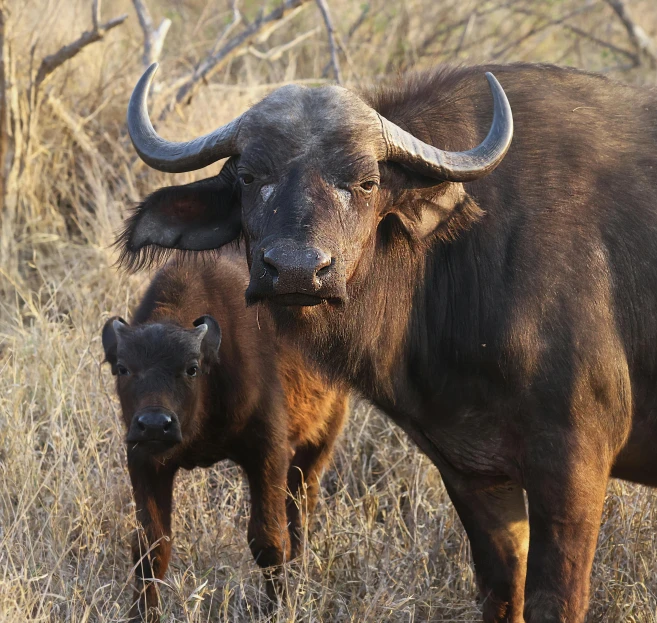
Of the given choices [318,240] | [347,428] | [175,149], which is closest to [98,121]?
[347,428]

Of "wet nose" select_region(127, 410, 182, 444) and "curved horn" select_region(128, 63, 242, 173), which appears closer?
"curved horn" select_region(128, 63, 242, 173)

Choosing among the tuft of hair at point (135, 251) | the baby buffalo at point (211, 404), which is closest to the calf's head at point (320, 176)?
the tuft of hair at point (135, 251)

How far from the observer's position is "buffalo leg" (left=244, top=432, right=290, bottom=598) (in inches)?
198

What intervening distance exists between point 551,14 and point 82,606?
31.6ft

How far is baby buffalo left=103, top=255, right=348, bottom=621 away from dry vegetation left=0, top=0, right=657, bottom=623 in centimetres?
18

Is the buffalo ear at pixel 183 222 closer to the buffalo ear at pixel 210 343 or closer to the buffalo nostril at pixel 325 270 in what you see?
the buffalo nostril at pixel 325 270

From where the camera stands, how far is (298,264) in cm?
307

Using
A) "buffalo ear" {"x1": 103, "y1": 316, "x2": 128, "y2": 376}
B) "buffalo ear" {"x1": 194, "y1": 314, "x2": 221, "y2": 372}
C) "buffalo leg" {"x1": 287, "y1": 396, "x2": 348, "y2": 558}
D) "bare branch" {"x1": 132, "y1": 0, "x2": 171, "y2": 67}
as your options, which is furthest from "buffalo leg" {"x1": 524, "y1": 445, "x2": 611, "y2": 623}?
"bare branch" {"x1": 132, "y1": 0, "x2": 171, "y2": 67}

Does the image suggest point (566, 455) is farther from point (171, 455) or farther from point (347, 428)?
point (347, 428)

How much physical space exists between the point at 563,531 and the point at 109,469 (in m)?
2.65

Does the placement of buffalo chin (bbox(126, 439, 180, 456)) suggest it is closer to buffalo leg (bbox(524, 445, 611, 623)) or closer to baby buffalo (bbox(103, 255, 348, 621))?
baby buffalo (bbox(103, 255, 348, 621))

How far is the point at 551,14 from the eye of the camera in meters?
11.9

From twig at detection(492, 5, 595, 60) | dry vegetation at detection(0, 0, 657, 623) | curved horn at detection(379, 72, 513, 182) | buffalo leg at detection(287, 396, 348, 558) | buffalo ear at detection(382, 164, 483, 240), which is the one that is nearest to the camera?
curved horn at detection(379, 72, 513, 182)

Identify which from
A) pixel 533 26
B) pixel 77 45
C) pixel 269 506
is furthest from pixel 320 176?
pixel 533 26
